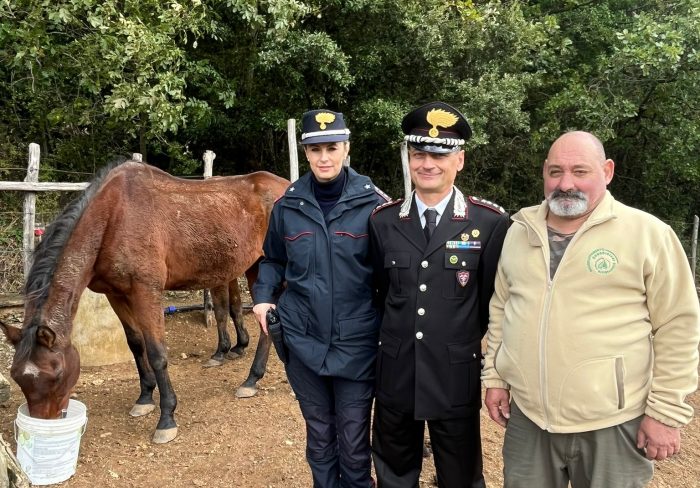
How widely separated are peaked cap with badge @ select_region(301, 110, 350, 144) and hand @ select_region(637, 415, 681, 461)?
1789mm

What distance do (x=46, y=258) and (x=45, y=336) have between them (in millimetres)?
613

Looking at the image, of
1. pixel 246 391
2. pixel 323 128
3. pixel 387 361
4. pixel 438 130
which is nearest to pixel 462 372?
pixel 387 361

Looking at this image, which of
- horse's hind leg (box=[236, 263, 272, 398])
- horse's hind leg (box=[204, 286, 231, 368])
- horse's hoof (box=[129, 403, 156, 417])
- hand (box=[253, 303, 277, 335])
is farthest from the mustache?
horse's hind leg (box=[204, 286, 231, 368])

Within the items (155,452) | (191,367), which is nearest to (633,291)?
(155,452)

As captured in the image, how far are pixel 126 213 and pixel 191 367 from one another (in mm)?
2294

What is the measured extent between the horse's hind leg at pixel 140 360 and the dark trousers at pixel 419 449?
2.85m

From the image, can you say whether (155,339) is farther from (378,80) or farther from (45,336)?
(378,80)

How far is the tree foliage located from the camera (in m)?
8.19

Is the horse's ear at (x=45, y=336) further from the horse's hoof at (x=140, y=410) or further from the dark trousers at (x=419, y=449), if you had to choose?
the dark trousers at (x=419, y=449)

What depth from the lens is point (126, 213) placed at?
172 inches

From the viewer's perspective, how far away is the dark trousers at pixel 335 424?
2701 mm

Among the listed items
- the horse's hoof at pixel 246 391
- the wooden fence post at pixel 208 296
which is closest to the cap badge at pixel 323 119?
the horse's hoof at pixel 246 391

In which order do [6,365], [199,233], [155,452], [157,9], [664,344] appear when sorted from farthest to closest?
[157,9], [6,365], [199,233], [155,452], [664,344]

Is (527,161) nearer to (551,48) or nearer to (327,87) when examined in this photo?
(551,48)
